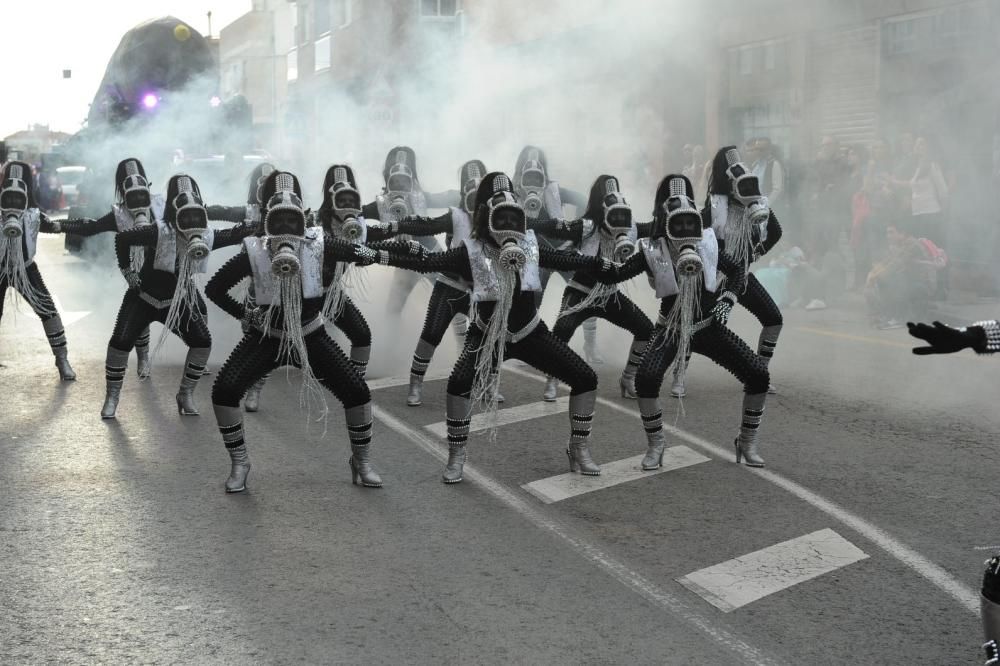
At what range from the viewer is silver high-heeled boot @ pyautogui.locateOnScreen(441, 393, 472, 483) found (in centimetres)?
664

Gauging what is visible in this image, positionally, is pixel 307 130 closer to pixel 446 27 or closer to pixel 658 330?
pixel 446 27

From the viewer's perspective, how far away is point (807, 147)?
58.9ft

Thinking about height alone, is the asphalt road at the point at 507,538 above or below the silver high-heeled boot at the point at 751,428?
below

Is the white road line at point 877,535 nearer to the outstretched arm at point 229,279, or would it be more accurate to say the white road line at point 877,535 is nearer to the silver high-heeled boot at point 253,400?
the outstretched arm at point 229,279

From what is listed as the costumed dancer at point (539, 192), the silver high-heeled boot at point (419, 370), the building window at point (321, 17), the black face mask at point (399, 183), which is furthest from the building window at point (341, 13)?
the silver high-heeled boot at point (419, 370)

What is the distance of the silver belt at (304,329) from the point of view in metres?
6.34

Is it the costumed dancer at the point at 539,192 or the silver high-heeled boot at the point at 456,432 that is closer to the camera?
the silver high-heeled boot at the point at 456,432

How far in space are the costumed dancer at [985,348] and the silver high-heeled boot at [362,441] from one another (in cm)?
346

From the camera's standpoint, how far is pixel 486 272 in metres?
6.58

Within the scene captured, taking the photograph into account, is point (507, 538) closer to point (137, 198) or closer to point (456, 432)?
point (456, 432)

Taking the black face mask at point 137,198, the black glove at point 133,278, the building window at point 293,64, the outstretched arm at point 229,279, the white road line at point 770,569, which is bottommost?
the white road line at point 770,569

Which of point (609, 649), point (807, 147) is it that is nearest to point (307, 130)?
point (807, 147)

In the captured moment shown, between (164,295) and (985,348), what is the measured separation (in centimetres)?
606

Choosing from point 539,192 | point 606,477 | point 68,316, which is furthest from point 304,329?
point 68,316
